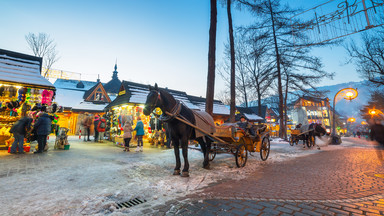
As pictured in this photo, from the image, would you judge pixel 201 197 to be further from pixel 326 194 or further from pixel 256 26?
pixel 256 26

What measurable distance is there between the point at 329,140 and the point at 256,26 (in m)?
13.0

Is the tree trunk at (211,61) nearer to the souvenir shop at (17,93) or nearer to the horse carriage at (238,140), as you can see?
the horse carriage at (238,140)

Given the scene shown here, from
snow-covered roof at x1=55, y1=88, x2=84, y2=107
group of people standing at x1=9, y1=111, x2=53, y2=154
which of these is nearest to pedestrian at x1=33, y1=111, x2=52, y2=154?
group of people standing at x1=9, y1=111, x2=53, y2=154

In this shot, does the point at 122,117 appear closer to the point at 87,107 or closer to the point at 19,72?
the point at 19,72

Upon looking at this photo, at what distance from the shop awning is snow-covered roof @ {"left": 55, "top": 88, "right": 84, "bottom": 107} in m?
12.3

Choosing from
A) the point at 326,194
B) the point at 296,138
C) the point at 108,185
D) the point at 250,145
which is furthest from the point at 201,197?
the point at 296,138

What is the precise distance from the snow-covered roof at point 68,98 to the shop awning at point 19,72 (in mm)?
12335

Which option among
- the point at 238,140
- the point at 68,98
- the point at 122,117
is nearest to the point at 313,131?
the point at 238,140

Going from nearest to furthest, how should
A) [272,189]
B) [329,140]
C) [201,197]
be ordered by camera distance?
[201,197] < [272,189] < [329,140]

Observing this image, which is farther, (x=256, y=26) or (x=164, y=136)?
(x=256, y=26)

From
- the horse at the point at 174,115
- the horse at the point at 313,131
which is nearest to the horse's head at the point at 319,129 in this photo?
the horse at the point at 313,131

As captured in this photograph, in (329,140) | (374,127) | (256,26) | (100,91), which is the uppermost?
(256,26)

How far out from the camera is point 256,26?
14242 mm

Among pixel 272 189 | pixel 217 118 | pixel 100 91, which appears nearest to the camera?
pixel 272 189
